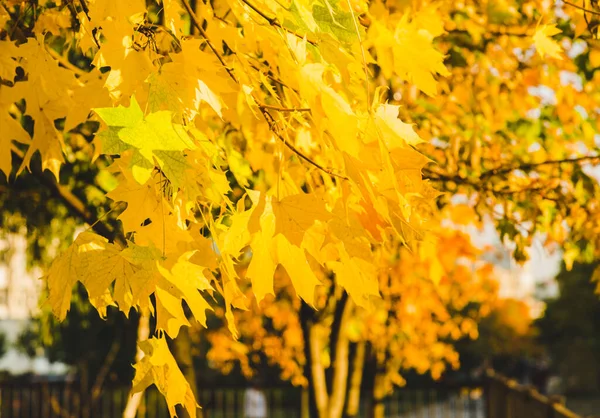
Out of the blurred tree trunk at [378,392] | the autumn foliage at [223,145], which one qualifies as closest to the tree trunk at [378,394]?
the blurred tree trunk at [378,392]

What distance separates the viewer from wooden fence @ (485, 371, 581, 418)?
21.4 feet

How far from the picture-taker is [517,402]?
852 centimetres

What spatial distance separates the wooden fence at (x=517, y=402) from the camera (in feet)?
21.4

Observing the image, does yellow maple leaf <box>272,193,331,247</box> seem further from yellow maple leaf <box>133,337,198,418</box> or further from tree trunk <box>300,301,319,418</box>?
tree trunk <box>300,301,319,418</box>

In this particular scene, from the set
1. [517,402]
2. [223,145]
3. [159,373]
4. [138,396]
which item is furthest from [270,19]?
[517,402]

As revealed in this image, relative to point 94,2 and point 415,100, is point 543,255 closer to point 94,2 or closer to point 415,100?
point 415,100

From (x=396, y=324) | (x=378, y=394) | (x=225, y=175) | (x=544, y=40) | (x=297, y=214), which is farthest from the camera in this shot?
(x=378, y=394)

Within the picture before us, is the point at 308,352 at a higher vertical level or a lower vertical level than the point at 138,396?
higher

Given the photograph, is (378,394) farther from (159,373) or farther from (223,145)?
(159,373)

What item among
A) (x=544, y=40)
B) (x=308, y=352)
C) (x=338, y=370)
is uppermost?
(x=544, y=40)

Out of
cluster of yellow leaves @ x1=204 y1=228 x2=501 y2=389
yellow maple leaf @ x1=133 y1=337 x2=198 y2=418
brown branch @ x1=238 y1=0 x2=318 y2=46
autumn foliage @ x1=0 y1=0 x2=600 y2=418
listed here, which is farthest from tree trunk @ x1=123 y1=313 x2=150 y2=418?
cluster of yellow leaves @ x1=204 y1=228 x2=501 y2=389

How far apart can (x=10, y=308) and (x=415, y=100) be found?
4579 centimetres

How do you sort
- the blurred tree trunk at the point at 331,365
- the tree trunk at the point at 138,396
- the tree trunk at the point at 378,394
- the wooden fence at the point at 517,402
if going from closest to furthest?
the tree trunk at the point at 138,396, the blurred tree trunk at the point at 331,365, the wooden fence at the point at 517,402, the tree trunk at the point at 378,394

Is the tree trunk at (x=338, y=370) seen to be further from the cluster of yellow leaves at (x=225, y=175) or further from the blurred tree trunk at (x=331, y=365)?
the cluster of yellow leaves at (x=225, y=175)
